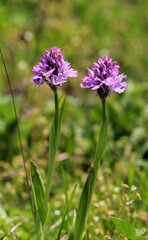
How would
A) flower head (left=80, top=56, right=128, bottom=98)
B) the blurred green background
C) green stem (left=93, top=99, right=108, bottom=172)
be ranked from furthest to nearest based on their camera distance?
the blurred green background → green stem (left=93, top=99, right=108, bottom=172) → flower head (left=80, top=56, right=128, bottom=98)

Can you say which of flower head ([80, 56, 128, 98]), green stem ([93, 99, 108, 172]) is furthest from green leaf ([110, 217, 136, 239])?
flower head ([80, 56, 128, 98])

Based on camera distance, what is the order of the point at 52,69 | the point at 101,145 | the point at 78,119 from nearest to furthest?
the point at 52,69 → the point at 101,145 → the point at 78,119

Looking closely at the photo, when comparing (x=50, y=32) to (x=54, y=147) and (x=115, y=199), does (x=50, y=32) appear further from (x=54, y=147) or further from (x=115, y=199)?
(x=54, y=147)

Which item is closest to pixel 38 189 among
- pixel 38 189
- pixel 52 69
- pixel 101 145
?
pixel 38 189

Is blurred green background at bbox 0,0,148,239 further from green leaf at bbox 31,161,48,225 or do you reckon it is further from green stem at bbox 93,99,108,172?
green stem at bbox 93,99,108,172

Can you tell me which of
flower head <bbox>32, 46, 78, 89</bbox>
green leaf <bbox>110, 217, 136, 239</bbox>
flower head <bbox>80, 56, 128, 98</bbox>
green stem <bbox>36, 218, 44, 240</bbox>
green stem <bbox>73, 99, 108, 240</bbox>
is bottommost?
green leaf <bbox>110, 217, 136, 239</bbox>

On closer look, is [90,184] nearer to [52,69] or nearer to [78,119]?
[52,69]

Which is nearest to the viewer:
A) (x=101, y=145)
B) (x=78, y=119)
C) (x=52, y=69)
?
(x=52, y=69)

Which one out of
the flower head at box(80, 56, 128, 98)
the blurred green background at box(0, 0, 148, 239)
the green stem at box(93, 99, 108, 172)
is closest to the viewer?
the flower head at box(80, 56, 128, 98)

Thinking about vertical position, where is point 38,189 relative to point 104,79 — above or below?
below
